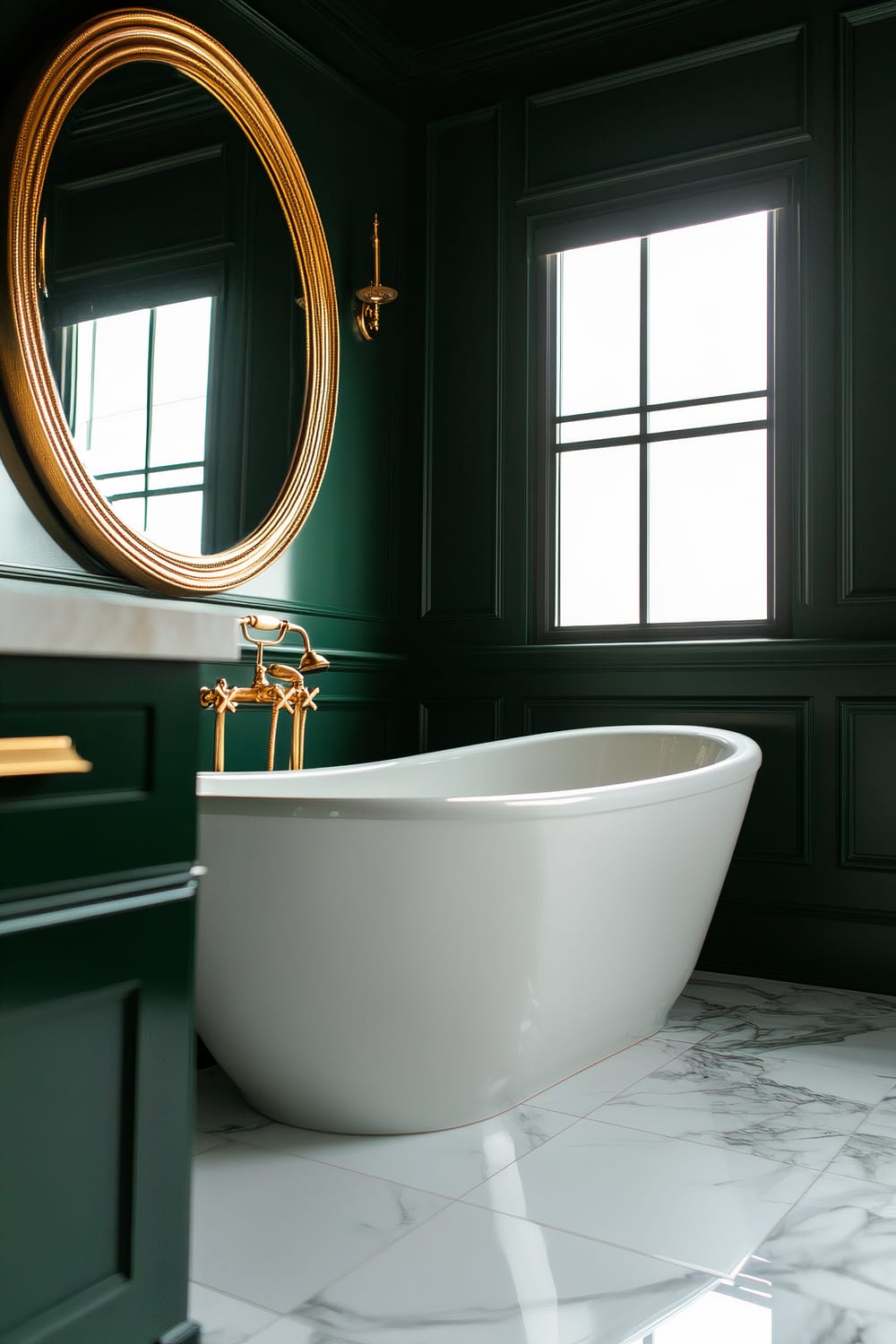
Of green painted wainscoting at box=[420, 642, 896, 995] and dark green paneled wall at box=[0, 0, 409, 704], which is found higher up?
dark green paneled wall at box=[0, 0, 409, 704]

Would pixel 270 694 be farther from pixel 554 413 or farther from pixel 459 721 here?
pixel 554 413

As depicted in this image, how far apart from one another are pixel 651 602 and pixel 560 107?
132 centimetres

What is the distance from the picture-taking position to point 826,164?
2.53 metres

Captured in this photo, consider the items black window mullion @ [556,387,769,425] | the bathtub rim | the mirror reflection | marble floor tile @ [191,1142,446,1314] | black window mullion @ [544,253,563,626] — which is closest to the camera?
marble floor tile @ [191,1142,446,1314]

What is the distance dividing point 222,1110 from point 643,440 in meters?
1.88

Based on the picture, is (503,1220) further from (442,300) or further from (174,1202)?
(442,300)

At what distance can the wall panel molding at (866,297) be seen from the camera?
2453 mm

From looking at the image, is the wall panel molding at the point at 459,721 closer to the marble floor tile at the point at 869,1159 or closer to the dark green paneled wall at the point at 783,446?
the dark green paneled wall at the point at 783,446

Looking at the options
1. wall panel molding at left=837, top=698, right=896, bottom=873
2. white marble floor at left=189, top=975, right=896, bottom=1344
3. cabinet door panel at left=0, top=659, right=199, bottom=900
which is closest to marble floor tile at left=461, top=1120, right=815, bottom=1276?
white marble floor at left=189, top=975, right=896, bottom=1344

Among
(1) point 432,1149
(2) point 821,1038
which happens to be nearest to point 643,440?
(2) point 821,1038

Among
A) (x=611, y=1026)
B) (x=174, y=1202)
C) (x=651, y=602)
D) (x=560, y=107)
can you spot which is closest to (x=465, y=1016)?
(x=611, y=1026)

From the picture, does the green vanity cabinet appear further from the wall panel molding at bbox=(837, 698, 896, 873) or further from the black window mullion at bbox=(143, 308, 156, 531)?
the wall panel molding at bbox=(837, 698, 896, 873)

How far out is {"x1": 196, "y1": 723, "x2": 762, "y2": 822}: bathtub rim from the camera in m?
1.45

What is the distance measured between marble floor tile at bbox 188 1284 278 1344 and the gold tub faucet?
1114 mm
